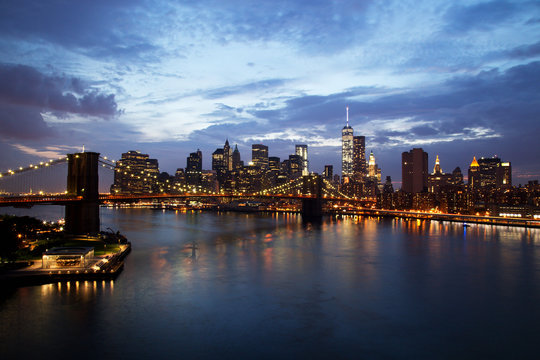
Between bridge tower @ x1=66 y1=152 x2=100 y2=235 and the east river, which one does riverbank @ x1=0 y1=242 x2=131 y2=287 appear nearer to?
the east river

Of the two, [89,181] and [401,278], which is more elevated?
[89,181]

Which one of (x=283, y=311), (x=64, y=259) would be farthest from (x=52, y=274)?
(x=283, y=311)

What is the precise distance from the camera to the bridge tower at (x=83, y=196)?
1264 inches

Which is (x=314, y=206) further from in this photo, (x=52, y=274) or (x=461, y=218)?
(x=52, y=274)

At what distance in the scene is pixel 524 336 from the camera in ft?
48.6

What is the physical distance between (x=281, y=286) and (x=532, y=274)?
53.1 ft

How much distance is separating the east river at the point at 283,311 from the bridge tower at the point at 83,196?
20.7 ft

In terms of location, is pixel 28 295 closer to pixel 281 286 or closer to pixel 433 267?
pixel 281 286

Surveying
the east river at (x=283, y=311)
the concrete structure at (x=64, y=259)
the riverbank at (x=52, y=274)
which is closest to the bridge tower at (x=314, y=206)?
the east river at (x=283, y=311)

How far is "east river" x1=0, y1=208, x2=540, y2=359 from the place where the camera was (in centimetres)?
1346

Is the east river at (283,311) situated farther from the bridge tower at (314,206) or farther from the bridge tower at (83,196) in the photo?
the bridge tower at (314,206)

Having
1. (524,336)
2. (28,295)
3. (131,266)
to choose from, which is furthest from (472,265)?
(28,295)

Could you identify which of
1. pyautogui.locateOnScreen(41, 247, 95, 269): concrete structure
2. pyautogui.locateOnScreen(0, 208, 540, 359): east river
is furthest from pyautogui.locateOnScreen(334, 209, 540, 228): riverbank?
pyautogui.locateOnScreen(41, 247, 95, 269): concrete structure

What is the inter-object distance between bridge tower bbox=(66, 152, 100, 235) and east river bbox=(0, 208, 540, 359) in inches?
249
